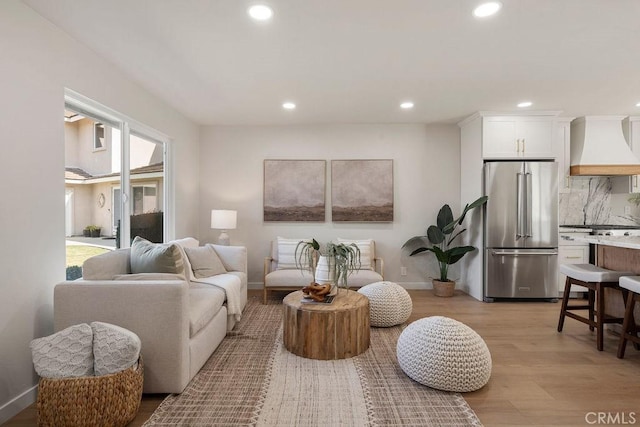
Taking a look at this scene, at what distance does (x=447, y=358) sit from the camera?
84.5 inches

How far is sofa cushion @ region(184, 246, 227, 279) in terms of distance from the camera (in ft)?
11.5

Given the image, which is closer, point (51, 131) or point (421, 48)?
point (51, 131)

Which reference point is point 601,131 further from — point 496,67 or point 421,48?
point 421,48

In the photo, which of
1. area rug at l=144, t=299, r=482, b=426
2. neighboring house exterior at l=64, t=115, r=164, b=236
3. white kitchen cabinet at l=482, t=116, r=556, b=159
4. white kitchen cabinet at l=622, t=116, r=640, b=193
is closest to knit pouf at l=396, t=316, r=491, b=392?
area rug at l=144, t=299, r=482, b=426

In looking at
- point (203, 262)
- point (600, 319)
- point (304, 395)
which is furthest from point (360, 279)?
point (600, 319)

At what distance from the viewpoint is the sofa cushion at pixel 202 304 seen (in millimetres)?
2354

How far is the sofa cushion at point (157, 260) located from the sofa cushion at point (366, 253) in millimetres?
2433

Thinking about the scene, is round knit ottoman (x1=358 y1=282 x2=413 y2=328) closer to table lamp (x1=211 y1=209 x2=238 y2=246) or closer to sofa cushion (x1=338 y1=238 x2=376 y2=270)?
sofa cushion (x1=338 y1=238 x2=376 y2=270)

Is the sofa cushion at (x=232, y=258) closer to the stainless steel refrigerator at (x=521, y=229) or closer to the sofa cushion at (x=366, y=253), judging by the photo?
the sofa cushion at (x=366, y=253)

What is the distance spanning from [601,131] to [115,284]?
594 cm

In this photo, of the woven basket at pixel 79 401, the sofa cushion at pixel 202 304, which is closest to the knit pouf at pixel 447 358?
the sofa cushion at pixel 202 304

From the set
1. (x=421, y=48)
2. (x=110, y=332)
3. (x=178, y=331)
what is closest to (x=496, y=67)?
(x=421, y=48)

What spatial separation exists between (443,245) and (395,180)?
47.0 inches

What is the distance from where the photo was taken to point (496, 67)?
2998 mm
